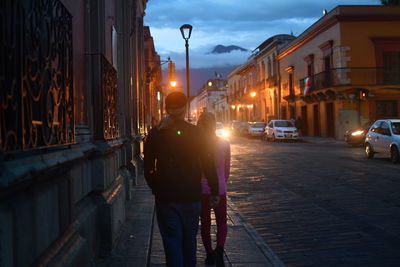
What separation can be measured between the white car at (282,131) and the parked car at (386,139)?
1549cm

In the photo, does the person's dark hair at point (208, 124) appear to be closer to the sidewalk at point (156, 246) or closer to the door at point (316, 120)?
the sidewalk at point (156, 246)

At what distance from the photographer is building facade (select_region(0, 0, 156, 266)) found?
223 cm

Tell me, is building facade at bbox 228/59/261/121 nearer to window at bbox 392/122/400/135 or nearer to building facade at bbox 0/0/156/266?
window at bbox 392/122/400/135

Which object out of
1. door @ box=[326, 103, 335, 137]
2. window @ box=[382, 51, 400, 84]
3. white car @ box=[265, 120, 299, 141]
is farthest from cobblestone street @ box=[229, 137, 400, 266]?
door @ box=[326, 103, 335, 137]

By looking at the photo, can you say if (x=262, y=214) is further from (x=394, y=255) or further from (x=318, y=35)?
(x=318, y=35)

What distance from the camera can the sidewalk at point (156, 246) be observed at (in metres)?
4.55

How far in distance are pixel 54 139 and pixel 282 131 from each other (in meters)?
30.2

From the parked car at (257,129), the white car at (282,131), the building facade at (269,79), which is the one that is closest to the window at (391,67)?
the white car at (282,131)

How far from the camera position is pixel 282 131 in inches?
1280

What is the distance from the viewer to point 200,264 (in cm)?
465

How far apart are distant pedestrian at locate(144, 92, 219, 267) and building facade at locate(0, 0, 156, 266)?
652mm

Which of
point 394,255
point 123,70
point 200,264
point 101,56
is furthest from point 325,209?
point 123,70

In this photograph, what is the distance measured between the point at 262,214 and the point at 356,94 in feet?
84.4

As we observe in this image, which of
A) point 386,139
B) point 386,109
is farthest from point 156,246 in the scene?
point 386,109
